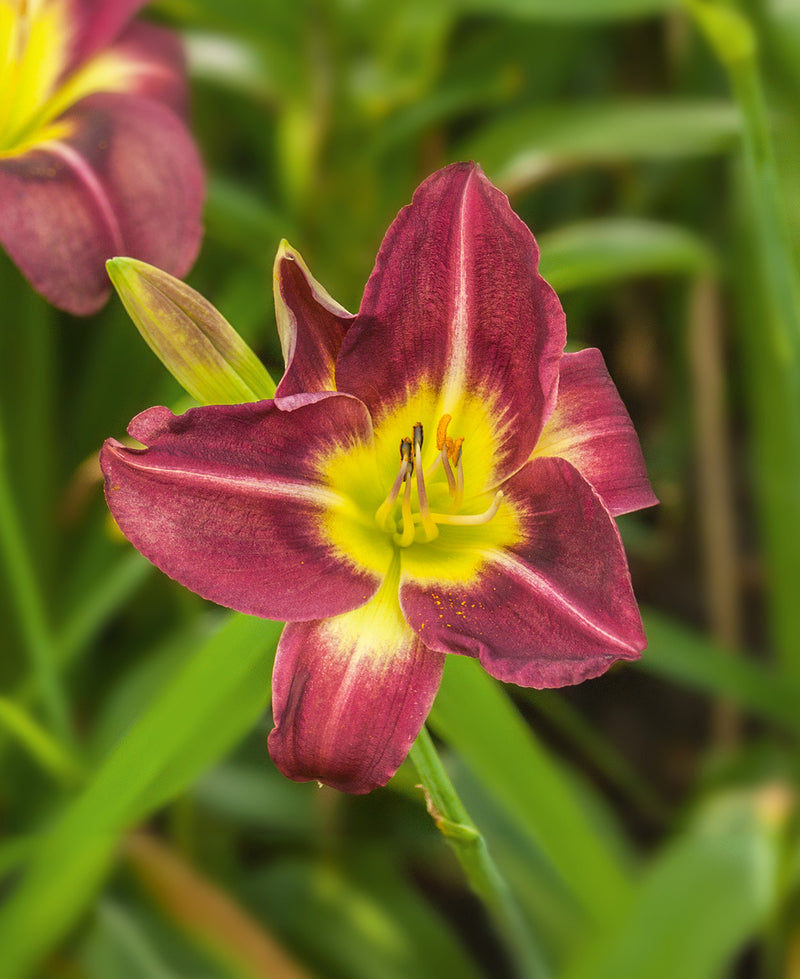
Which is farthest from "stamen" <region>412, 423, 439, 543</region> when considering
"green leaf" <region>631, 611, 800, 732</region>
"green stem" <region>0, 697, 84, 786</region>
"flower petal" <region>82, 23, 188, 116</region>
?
"green leaf" <region>631, 611, 800, 732</region>

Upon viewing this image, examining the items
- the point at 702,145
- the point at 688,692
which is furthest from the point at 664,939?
the point at 702,145

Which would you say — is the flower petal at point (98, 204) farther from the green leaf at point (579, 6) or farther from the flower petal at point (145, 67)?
the green leaf at point (579, 6)

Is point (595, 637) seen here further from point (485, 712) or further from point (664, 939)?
point (664, 939)

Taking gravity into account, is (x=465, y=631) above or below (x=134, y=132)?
below

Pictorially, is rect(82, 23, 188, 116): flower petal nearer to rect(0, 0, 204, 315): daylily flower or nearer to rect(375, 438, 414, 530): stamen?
rect(0, 0, 204, 315): daylily flower

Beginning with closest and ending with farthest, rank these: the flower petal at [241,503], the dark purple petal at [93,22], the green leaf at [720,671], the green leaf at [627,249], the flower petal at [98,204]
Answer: the flower petal at [241,503] < the flower petal at [98,204] < the dark purple petal at [93,22] < the green leaf at [627,249] < the green leaf at [720,671]

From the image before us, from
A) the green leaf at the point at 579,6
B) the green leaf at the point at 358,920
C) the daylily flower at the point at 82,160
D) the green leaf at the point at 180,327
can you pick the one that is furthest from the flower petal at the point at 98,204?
the green leaf at the point at 358,920

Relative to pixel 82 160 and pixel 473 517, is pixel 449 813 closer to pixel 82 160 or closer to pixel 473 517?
pixel 473 517
